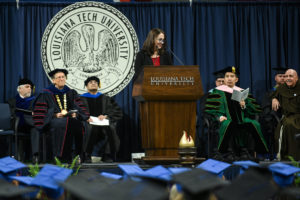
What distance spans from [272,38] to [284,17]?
448mm

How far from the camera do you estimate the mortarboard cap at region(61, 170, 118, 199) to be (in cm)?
172

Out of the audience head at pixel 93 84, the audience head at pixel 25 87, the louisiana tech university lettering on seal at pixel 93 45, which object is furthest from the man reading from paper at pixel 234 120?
the audience head at pixel 25 87

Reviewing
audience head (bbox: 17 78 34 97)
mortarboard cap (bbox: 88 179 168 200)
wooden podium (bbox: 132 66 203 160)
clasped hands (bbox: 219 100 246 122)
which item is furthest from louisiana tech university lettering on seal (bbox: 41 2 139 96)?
mortarboard cap (bbox: 88 179 168 200)

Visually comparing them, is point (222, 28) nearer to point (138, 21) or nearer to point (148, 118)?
point (138, 21)

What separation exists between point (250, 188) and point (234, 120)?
16.9ft

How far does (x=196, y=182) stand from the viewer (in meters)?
1.91

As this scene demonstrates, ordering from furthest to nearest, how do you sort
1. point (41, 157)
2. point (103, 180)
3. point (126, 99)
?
point (126, 99) < point (41, 157) < point (103, 180)

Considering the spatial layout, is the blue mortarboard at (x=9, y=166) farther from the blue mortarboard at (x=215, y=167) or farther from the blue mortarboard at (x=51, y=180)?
the blue mortarboard at (x=215, y=167)

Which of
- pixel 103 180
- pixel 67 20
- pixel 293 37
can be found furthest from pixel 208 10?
pixel 103 180

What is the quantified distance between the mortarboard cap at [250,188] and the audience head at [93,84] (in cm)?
603

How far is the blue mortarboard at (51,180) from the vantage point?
214 cm

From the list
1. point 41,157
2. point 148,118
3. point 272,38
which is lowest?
point 41,157

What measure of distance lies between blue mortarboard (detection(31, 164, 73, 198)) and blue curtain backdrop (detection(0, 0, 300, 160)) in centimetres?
632

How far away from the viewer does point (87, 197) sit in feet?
5.50
